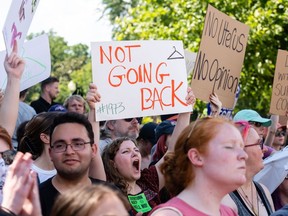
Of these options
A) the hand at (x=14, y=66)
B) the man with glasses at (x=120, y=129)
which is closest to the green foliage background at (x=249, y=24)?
the man with glasses at (x=120, y=129)

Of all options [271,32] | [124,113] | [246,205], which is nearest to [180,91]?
[124,113]

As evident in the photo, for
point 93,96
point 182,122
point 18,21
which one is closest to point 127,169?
point 93,96

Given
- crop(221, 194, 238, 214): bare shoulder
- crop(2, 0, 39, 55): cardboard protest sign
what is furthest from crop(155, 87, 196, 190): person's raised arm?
crop(2, 0, 39, 55): cardboard protest sign

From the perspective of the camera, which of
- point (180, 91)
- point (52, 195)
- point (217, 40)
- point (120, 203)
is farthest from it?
point (217, 40)

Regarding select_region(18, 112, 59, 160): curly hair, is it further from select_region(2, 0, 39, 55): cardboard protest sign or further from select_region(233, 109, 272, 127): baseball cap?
select_region(233, 109, 272, 127): baseball cap

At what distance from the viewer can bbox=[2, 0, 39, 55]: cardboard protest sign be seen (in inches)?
207

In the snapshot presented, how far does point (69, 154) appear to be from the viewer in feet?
14.8

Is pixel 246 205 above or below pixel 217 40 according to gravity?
below

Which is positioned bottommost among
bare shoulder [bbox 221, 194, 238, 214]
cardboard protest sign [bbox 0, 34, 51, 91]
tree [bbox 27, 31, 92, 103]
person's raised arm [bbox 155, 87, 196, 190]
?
tree [bbox 27, 31, 92, 103]

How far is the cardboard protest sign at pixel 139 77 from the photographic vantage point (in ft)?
19.4

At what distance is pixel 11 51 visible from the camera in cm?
513

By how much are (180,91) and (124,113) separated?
60 centimetres

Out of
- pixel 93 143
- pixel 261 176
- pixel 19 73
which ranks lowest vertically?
pixel 261 176

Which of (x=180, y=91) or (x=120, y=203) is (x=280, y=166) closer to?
(x=180, y=91)
